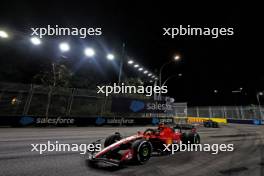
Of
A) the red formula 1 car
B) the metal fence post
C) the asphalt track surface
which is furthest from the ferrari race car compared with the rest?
the metal fence post

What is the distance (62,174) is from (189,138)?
4856 millimetres

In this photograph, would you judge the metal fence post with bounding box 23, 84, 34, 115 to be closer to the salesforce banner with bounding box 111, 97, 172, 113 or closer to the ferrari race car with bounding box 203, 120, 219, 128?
the salesforce banner with bounding box 111, 97, 172, 113

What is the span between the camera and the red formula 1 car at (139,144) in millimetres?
4277

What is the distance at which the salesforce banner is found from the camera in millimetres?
17812

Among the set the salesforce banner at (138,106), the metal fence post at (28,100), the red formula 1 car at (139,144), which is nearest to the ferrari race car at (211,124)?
the salesforce banner at (138,106)

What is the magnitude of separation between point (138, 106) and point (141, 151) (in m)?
14.9

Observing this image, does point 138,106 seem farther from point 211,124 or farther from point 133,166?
point 133,166

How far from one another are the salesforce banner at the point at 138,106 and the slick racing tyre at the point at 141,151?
42.9 ft

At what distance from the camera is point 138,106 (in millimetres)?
19297

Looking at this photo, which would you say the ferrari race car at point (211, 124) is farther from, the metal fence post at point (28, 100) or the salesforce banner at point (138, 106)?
the metal fence post at point (28, 100)

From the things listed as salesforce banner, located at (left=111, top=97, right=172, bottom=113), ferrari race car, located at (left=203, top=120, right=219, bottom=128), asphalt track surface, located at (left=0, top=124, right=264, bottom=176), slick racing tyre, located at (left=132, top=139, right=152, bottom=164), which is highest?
salesforce banner, located at (left=111, top=97, right=172, bottom=113)

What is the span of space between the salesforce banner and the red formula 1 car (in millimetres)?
11182

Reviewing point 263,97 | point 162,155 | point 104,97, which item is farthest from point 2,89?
point 263,97

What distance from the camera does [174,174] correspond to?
3836 millimetres
